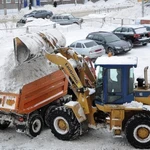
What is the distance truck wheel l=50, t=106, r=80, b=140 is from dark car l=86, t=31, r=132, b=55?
14.1m

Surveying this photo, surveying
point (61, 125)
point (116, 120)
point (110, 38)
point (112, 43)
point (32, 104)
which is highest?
point (110, 38)

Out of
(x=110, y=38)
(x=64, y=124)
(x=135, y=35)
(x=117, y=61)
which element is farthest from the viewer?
(x=135, y=35)

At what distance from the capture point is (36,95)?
12.1 metres

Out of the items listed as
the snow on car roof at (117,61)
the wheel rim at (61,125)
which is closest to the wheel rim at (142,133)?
the snow on car roof at (117,61)

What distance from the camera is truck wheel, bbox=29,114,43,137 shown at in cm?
1191

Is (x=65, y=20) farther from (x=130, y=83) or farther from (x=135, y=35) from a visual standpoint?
(x=130, y=83)

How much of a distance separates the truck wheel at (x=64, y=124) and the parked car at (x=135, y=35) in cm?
1711

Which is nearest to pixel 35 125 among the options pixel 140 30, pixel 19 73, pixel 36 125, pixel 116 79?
pixel 36 125

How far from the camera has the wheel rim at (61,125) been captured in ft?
37.7

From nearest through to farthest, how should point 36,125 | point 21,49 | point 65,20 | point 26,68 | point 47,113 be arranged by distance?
point 21,49, point 36,125, point 26,68, point 47,113, point 65,20

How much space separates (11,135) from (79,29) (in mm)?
25564

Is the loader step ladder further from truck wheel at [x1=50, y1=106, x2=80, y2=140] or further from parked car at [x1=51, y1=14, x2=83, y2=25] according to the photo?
parked car at [x1=51, y1=14, x2=83, y2=25]

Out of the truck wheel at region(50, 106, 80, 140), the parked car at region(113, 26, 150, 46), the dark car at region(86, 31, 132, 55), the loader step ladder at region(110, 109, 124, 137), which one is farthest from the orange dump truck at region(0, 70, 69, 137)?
the parked car at region(113, 26, 150, 46)

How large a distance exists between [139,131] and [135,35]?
58.0 ft
